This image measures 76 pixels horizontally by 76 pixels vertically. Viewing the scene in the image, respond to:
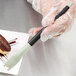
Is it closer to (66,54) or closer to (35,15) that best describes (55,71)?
(66,54)

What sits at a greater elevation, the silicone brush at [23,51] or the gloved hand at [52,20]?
the silicone brush at [23,51]

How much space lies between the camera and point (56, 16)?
17.5 inches

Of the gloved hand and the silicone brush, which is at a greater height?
the silicone brush

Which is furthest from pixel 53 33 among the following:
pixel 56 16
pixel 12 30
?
pixel 12 30

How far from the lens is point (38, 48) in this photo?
0.53 metres

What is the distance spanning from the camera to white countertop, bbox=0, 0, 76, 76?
0.49m

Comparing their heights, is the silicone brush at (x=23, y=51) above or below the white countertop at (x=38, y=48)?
above

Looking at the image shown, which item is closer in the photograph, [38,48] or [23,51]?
[23,51]

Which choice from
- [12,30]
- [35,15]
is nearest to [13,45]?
[12,30]

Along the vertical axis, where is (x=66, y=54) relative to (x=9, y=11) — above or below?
below

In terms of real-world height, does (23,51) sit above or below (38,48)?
above

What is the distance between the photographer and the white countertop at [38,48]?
492 millimetres

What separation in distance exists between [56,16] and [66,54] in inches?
6.5

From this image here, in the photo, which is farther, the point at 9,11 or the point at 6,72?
the point at 9,11
